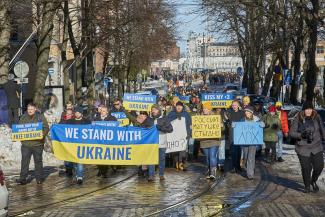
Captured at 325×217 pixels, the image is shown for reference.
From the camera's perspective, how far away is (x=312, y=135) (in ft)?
44.4

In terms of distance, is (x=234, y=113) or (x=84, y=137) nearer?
(x=84, y=137)

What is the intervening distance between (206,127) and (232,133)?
2.00 feet

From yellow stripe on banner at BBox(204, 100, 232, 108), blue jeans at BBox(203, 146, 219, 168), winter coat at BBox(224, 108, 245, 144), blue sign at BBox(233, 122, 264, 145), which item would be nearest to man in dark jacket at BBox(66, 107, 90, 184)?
blue jeans at BBox(203, 146, 219, 168)

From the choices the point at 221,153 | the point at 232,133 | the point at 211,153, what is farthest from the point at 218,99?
the point at 211,153

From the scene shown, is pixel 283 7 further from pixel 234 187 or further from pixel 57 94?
pixel 234 187

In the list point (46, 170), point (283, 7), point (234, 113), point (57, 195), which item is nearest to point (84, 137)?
point (57, 195)

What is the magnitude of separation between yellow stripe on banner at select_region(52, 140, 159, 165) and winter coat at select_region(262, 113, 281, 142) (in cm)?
487

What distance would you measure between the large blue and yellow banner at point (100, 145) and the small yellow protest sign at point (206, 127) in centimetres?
162

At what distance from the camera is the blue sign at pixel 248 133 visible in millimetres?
16094

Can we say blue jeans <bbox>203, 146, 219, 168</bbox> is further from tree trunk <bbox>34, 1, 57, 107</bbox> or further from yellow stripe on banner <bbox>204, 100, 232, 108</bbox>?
tree trunk <bbox>34, 1, 57, 107</bbox>

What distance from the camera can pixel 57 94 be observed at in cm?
3400

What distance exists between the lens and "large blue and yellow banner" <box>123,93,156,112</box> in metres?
22.5

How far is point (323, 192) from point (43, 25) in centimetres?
1407

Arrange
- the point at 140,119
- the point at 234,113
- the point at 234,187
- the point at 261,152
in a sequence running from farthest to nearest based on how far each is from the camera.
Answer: the point at 261,152 → the point at 234,113 → the point at 140,119 → the point at 234,187
